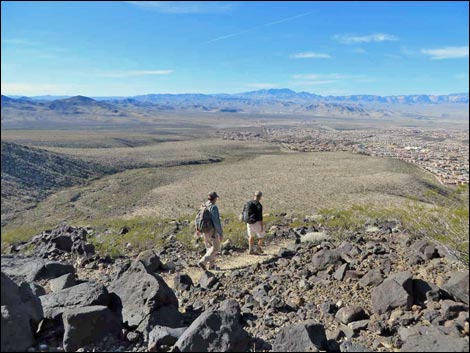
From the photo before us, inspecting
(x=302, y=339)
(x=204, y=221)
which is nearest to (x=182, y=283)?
(x=204, y=221)

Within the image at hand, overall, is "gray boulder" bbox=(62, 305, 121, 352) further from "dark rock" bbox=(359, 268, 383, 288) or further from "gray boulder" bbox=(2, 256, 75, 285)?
"dark rock" bbox=(359, 268, 383, 288)

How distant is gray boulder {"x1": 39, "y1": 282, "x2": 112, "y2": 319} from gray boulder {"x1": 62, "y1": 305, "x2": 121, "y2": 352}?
0.46m

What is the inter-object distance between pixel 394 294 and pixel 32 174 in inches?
1389

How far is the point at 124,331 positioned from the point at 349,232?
779 cm

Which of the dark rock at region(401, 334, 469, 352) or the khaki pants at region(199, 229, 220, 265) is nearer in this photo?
the dark rock at region(401, 334, 469, 352)

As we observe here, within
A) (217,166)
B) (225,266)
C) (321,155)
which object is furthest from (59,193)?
(321,155)

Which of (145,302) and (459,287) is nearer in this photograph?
(459,287)

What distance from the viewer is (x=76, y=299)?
5441mm

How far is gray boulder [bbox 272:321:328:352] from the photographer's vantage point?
445 cm

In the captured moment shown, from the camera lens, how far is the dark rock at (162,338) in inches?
183

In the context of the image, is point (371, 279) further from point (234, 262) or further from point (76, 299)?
point (76, 299)

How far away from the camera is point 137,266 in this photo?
22.1 feet

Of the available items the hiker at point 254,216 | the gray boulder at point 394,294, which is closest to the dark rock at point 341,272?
the gray boulder at point 394,294

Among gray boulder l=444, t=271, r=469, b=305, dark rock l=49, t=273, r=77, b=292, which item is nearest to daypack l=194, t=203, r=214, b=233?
dark rock l=49, t=273, r=77, b=292
